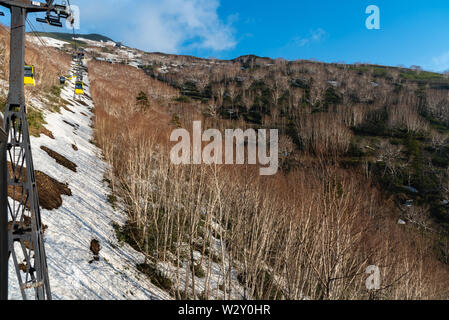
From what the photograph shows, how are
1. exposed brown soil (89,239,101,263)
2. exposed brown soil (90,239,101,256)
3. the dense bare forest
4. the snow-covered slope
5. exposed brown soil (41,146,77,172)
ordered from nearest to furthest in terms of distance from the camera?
the snow-covered slope, the dense bare forest, exposed brown soil (89,239,101,263), exposed brown soil (90,239,101,256), exposed brown soil (41,146,77,172)

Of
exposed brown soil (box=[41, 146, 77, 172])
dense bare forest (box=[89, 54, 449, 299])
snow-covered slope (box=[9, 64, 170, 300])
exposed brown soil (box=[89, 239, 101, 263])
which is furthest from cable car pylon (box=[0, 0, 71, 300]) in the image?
exposed brown soil (box=[41, 146, 77, 172])

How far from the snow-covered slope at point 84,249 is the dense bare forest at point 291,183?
33.1 inches

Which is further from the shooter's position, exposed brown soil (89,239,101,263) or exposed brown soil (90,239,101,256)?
exposed brown soil (90,239,101,256)

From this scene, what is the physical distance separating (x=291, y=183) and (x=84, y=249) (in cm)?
1189

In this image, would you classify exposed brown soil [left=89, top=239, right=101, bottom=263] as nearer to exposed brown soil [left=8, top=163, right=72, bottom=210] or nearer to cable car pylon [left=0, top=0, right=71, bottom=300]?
exposed brown soil [left=8, top=163, right=72, bottom=210]

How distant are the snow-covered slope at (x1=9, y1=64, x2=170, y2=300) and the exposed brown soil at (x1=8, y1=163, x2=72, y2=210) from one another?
267 millimetres

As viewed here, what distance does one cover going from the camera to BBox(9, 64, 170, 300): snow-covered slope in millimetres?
6493

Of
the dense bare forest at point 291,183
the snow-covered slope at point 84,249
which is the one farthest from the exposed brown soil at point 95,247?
the dense bare forest at point 291,183

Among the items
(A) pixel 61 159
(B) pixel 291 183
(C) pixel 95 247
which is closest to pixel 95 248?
(C) pixel 95 247

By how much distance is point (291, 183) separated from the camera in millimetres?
15109

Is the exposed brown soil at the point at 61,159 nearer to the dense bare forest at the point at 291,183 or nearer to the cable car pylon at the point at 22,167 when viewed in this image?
the dense bare forest at the point at 291,183

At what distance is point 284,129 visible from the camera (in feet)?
191

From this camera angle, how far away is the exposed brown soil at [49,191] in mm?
8594
